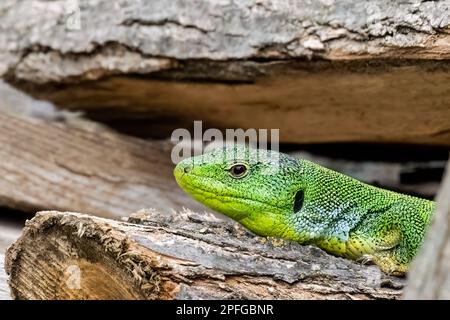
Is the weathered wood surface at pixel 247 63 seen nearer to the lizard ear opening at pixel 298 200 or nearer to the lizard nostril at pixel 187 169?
the lizard ear opening at pixel 298 200

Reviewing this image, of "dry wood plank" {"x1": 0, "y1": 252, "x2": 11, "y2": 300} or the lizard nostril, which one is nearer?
"dry wood plank" {"x1": 0, "y1": 252, "x2": 11, "y2": 300}

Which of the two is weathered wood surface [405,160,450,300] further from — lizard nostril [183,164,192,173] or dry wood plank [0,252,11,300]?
dry wood plank [0,252,11,300]

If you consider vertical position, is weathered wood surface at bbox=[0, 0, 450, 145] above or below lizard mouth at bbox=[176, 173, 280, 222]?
above

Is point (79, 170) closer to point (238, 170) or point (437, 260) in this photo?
point (238, 170)

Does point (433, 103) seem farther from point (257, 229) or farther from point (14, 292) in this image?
point (14, 292)

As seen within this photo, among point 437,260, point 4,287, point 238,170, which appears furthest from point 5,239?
point 437,260

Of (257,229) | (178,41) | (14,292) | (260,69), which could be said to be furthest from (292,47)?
(14,292)

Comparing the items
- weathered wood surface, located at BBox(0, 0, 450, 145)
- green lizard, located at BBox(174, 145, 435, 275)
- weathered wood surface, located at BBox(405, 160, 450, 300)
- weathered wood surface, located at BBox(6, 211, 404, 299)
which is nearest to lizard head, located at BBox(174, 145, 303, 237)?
green lizard, located at BBox(174, 145, 435, 275)

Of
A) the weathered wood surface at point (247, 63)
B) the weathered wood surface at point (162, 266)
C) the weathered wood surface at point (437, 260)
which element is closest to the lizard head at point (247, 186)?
the weathered wood surface at point (162, 266)
